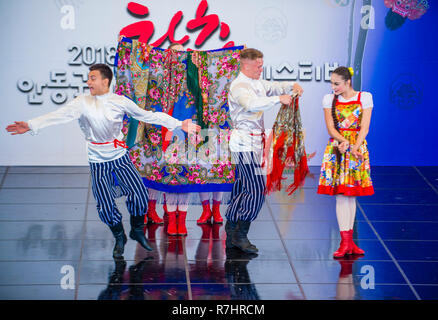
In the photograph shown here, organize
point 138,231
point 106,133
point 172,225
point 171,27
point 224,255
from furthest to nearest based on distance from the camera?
point 171,27
point 172,225
point 224,255
point 138,231
point 106,133

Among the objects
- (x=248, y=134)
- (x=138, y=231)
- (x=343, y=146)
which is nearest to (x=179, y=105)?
(x=248, y=134)

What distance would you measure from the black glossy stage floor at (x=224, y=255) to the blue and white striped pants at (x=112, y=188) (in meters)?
0.33

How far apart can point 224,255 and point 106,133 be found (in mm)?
1176

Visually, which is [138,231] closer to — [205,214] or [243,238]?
[243,238]

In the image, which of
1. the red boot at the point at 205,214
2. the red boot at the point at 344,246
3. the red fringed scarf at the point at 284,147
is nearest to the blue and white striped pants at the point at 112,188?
the red fringed scarf at the point at 284,147

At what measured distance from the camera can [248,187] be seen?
17.4ft

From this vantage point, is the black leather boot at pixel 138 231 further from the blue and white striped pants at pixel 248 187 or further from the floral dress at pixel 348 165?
the floral dress at pixel 348 165

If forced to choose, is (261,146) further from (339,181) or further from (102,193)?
(102,193)

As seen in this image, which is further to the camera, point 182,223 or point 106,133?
point 182,223

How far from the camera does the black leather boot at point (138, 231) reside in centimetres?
523

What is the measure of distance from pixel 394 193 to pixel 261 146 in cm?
247

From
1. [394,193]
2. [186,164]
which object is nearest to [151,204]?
[186,164]

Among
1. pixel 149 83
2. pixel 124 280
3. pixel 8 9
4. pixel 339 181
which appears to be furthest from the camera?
pixel 8 9

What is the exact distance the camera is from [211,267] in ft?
16.7
